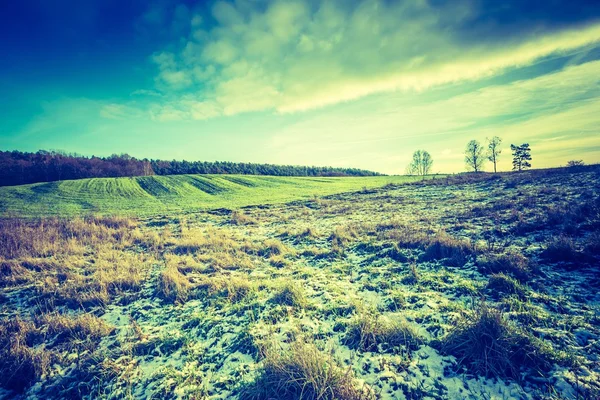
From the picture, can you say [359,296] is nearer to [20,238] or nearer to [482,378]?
[482,378]

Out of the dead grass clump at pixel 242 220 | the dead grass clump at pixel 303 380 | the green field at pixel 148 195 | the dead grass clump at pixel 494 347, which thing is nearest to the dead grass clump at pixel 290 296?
the dead grass clump at pixel 303 380

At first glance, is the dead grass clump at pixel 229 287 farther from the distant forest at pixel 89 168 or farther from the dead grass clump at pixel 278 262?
the distant forest at pixel 89 168

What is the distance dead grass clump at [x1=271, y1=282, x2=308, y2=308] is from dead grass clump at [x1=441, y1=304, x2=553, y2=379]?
329 centimetres

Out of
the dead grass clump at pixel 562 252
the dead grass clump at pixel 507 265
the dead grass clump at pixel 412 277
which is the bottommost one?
the dead grass clump at pixel 412 277

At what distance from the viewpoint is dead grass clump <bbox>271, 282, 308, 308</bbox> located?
6648 mm

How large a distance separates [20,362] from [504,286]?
10.7 meters

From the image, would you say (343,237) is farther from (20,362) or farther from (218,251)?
(20,362)

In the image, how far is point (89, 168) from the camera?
218ft

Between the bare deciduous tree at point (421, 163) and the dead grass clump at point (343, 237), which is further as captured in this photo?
the bare deciduous tree at point (421, 163)

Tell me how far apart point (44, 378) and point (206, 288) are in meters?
3.77

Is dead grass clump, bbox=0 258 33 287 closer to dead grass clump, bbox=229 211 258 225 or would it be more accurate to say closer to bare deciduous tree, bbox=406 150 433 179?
dead grass clump, bbox=229 211 258 225

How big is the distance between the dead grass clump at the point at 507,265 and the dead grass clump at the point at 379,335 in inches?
148

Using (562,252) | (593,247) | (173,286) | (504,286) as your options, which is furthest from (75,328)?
(593,247)

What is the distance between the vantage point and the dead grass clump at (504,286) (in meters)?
6.02
